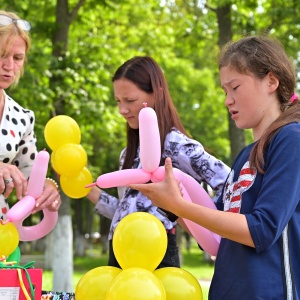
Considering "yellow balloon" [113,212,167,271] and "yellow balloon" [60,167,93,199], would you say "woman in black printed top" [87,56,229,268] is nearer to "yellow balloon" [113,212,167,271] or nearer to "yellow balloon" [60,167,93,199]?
"yellow balloon" [60,167,93,199]

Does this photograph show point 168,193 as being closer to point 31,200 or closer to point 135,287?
point 135,287

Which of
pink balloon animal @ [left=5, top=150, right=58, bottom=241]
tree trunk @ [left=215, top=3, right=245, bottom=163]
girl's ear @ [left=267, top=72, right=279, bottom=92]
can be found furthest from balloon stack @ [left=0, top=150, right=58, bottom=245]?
tree trunk @ [left=215, top=3, right=245, bottom=163]

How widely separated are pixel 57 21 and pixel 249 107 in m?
7.86

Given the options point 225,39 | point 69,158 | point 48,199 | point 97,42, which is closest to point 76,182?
point 69,158

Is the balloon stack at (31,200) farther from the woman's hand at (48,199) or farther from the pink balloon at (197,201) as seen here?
the pink balloon at (197,201)

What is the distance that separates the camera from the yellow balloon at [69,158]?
3.14 meters

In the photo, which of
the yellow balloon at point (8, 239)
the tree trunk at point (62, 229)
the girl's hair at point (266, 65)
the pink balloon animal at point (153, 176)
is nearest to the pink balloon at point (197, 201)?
the pink balloon animal at point (153, 176)

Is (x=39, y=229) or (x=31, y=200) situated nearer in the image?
(x=31, y=200)

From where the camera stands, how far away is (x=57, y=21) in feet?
31.6

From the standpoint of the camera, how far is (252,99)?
2.26m

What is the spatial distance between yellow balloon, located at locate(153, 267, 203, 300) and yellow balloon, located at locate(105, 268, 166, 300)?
116 mm

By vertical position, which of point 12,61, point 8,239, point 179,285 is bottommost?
point 179,285

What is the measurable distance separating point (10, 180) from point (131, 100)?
80 centimetres

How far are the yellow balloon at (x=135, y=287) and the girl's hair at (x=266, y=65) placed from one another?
0.58m
